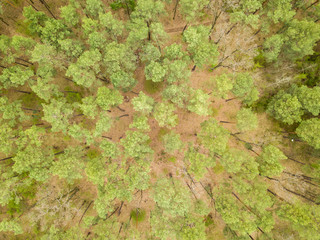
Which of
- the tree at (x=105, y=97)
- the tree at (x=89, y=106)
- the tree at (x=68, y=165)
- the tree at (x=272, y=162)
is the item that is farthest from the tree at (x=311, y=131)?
the tree at (x=68, y=165)

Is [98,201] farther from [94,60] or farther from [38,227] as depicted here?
[94,60]

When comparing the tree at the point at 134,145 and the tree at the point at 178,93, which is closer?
the tree at the point at 134,145

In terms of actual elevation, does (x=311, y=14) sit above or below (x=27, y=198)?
above

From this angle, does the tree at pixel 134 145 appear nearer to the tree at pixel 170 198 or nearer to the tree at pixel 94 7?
the tree at pixel 170 198

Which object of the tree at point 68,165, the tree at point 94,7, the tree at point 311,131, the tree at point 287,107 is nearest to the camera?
the tree at point 94,7

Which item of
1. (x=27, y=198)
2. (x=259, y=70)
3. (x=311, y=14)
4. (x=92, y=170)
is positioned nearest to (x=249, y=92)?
(x=259, y=70)

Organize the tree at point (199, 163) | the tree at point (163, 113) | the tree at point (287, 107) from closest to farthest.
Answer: the tree at point (163, 113) < the tree at point (199, 163) < the tree at point (287, 107)
